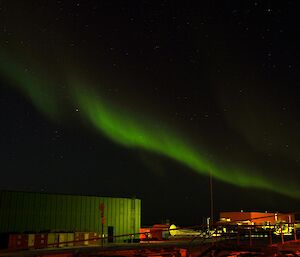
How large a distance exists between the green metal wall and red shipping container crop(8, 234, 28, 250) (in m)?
2.42

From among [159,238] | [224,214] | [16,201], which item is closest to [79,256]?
[16,201]

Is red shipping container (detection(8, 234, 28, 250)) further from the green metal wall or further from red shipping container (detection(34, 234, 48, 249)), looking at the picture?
the green metal wall

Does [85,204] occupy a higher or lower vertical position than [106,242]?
higher

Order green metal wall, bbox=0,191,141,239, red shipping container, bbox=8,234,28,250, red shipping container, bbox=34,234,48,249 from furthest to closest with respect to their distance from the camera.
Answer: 1. green metal wall, bbox=0,191,141,239
2. red shipping container, bbox=34,234,48,249
3. red shipping container, bbox=8,234,28,250

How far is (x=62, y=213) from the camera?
39125 millimetres

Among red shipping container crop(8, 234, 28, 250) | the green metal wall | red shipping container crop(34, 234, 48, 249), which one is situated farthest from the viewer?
the green metal wall

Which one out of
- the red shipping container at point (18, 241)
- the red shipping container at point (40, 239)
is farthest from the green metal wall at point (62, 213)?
the red shipping container at point (40, 239)

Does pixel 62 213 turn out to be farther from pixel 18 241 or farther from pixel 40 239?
pixel 18 241

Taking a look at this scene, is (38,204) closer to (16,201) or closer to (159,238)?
(16,201)

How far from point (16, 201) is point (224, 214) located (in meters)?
51.0

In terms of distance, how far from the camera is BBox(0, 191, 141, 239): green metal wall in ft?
118

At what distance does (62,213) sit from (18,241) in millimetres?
6575

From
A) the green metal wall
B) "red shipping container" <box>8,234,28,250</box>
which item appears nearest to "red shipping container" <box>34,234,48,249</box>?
"red shipping container" <box>8,234,28,250</box>

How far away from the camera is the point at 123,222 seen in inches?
1694
